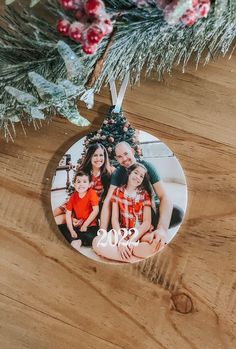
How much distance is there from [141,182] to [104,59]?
17 centimetres

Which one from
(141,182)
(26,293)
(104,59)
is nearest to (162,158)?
(141,182)

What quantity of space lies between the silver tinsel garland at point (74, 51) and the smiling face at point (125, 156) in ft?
0.24

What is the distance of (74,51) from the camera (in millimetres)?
680

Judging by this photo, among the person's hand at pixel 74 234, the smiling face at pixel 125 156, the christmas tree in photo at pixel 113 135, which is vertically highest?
the christmas tree in photo at pixel 113 135

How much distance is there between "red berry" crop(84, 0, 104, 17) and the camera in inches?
23.8

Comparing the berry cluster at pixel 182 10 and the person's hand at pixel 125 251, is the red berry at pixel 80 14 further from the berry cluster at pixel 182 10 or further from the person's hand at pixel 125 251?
the person's hand at pixel 125 251

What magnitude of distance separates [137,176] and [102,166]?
0.05m

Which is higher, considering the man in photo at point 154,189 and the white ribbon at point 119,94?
the white ribbon at point 119,94

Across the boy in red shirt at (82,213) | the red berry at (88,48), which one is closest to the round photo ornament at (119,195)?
the boy in red shirt at (82,213)

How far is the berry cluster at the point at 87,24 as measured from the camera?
601 millimetres

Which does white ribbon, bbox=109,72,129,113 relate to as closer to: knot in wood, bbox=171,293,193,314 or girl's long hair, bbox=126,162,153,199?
girl's long hair, bbox=126,162,153,199

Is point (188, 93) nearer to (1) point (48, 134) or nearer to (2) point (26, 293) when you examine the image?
(1) point (48, 134)

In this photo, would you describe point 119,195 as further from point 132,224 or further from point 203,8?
point 203,8

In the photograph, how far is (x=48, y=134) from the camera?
765 millimetres
